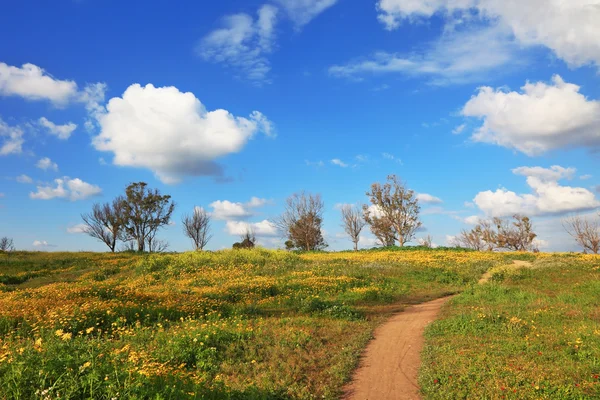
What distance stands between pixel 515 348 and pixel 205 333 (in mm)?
7371

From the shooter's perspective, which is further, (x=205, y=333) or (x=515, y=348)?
(x=205, y=333)

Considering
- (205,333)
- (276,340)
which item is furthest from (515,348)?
(205,333)

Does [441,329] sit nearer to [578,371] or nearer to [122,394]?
[578,371]

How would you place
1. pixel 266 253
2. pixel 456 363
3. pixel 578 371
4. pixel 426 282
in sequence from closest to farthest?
pixel 578 371 < pixel 456 363 < pixel 426 282 < pixel 266 253

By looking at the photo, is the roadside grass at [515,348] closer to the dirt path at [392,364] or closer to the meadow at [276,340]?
the meadow at [276,340]

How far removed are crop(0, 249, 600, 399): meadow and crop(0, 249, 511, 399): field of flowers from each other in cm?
4

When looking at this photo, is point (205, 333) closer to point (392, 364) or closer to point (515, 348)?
point (392, 364)

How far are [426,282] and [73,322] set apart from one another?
18024 millimetres

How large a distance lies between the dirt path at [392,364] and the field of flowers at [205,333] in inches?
14.1

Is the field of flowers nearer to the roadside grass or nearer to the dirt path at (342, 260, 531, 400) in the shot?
the dirt path at (342, 260, 531, 400)

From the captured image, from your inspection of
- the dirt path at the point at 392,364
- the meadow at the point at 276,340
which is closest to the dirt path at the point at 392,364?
the dirt path at the point at 392,364

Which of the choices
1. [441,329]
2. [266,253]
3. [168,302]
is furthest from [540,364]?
[266,253]

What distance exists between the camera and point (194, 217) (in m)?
60.1

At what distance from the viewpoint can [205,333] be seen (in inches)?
368
